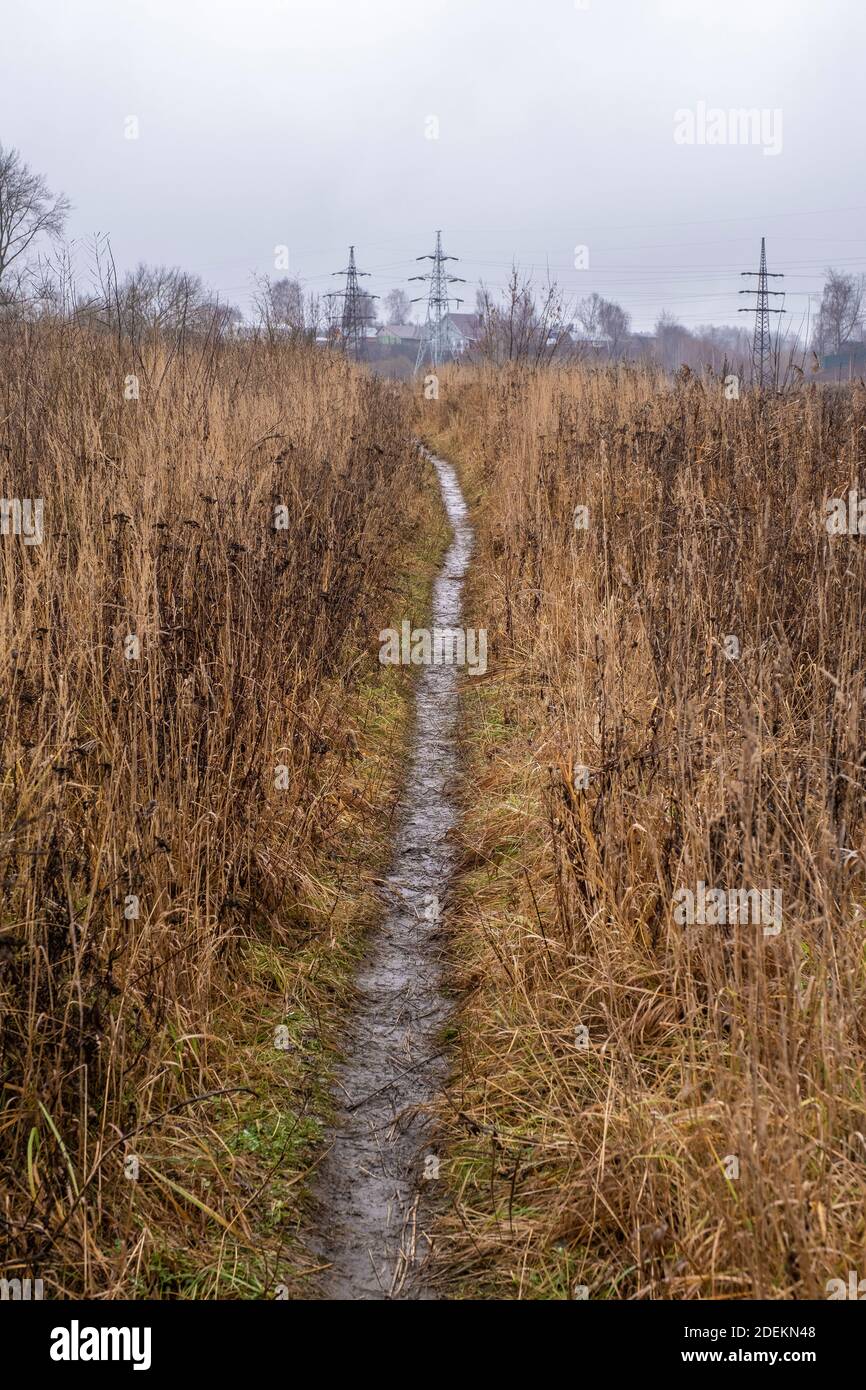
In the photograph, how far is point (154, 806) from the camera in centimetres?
304

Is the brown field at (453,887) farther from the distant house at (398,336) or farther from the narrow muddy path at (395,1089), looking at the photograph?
the distant house at (398,336)

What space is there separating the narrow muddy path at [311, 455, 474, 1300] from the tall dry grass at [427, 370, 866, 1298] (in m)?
0.12

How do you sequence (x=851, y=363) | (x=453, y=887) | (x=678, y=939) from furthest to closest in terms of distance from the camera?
(x=851, y=363), (x=453, y=887), (x=678, y=939)

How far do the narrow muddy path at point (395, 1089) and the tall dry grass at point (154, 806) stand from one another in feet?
0.56

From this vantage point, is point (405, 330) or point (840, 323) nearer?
point (840, 323)

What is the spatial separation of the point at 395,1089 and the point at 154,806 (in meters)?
1.20

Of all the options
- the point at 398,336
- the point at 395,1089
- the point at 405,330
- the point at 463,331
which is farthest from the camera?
the point at 405,330

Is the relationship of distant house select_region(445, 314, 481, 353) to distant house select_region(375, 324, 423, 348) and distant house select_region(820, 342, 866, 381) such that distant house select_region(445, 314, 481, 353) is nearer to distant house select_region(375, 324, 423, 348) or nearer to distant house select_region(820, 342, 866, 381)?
distant house select_region(375, 324, 423, 348)

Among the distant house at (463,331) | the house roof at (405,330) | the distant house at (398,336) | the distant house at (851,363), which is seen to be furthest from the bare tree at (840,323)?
the house roof at (405,330)

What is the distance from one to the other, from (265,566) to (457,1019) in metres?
2.19

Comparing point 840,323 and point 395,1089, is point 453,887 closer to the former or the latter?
point 395,1089

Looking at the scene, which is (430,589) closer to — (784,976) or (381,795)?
(381,795)

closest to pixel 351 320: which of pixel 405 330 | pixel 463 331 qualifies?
pixel 463 331

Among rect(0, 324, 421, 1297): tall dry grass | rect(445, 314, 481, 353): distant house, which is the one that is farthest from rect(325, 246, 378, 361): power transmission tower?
rect(0, 324, 421, 1297): tall dry grass
